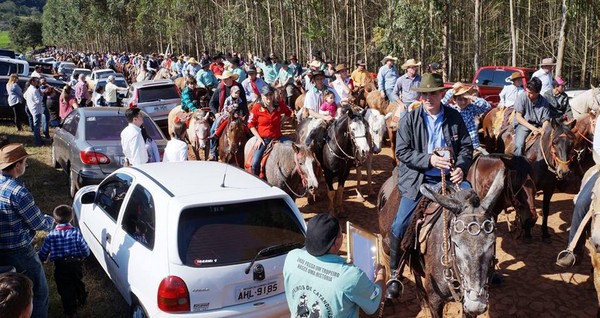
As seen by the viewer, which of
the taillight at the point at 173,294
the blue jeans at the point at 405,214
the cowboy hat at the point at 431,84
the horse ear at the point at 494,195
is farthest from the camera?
the blue jeans at the point at 405,214

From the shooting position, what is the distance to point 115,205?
589cm

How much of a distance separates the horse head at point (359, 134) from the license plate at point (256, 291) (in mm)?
4584

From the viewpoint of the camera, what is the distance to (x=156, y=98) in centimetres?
1574

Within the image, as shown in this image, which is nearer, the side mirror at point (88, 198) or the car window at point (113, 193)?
the car window at point (113, 193)

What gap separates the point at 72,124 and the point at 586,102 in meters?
11.1

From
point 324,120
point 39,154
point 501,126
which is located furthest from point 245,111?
point 39,154

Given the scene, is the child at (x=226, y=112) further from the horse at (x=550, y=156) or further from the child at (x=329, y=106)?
the horse at (x=550, y=156)

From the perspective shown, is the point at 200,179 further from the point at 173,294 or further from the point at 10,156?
the point at 10,156

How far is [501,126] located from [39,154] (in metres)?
12.6

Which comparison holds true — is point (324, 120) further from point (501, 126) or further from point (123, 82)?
point (123, 82)

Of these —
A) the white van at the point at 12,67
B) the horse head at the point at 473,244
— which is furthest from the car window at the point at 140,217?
the white van at the point at 12,67

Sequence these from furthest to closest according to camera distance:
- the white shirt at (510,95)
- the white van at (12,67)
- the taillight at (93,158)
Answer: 1. the white van at (12,67)
2. the white shirt at (510,95)
3. the taillight at (93,158)

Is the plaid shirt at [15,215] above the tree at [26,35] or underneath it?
underneath

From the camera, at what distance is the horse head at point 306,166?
8180 millimetres
